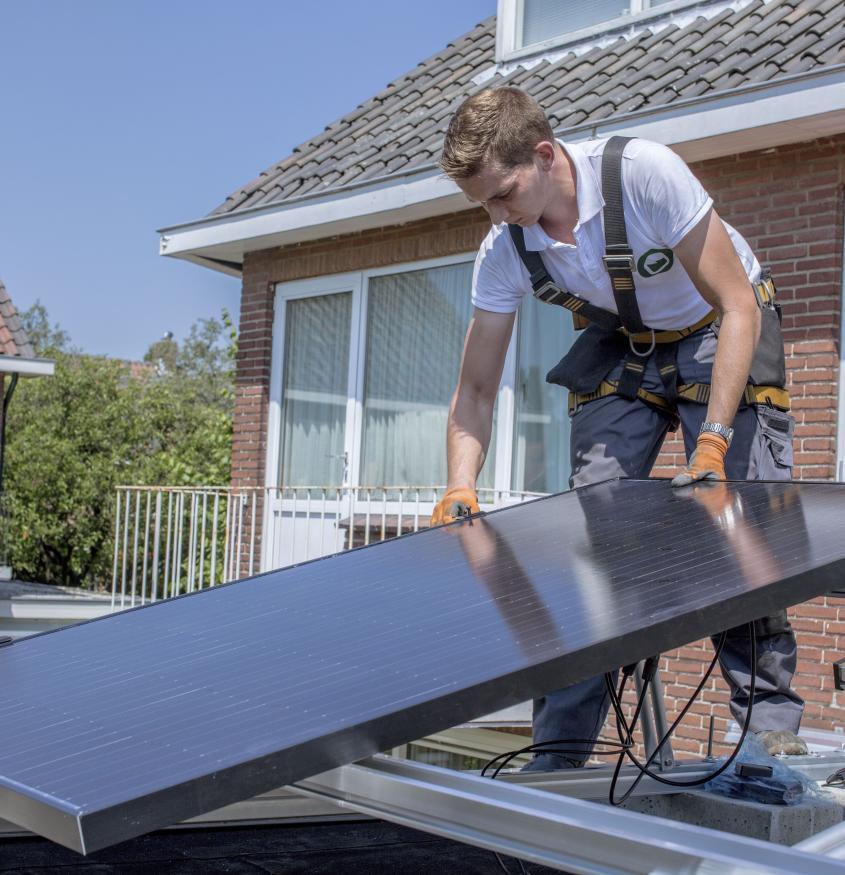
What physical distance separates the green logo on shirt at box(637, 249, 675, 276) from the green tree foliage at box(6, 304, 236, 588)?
15.8m

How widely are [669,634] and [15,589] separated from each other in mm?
13972

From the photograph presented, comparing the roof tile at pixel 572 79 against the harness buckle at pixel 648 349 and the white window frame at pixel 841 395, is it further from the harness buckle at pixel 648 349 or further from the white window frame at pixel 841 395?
the harness buckle at pixel 648 349

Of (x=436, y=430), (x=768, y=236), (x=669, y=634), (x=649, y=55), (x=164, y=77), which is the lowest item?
(x=669, y=634)

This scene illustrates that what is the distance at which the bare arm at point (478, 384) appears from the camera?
371cm

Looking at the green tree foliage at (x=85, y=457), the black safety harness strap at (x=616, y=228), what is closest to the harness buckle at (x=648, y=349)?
the black safety harness strap at (x=616, y=228)

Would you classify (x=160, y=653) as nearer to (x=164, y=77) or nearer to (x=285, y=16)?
(x=285, y=16)

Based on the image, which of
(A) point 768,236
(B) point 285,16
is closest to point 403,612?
(A) point 768,236

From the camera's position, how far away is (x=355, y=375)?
1046cm

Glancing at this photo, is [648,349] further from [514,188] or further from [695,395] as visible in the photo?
[514,188]

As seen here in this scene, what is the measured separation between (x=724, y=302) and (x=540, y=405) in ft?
19.5

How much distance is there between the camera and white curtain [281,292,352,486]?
10.7m

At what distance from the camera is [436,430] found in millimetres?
9945

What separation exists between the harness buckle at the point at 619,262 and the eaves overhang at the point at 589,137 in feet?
5.18

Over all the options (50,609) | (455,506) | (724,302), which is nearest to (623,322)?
(724,302)
